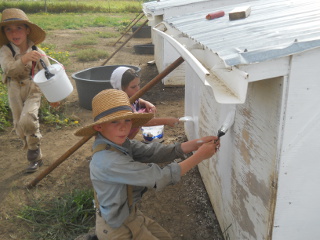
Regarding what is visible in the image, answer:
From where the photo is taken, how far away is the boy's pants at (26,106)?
3721 millimetres

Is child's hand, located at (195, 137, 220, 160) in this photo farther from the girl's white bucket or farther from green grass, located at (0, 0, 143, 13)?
green grass, located at (0, 0, 143, 13)

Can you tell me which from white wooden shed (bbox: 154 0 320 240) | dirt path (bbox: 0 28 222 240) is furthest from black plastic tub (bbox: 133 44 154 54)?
white wooden shed (bbox: 154 0 320 240)

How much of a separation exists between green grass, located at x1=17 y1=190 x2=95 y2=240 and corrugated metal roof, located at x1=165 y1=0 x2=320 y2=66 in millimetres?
1765

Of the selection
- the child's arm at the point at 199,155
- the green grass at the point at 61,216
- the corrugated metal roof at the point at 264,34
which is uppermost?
the corrugated metal roof at the point at 264,34

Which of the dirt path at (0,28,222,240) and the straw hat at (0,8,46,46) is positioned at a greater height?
the straw hat at (0,8,46,46)

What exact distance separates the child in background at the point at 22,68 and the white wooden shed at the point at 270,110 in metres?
2.08

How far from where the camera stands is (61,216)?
3.03m

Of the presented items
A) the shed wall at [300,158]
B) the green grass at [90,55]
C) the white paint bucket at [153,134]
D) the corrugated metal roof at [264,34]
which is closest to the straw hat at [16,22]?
the white paint bucket at [153,134]

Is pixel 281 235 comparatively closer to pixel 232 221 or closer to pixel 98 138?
pixel 232 221

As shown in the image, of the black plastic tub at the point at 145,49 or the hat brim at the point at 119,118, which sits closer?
the hat brim at the point at 119,118

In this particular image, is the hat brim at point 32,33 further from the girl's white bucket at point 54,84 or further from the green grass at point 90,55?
the green grass at point 90,55

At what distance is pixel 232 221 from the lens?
7.79 feet

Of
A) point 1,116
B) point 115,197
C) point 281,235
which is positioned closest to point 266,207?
point 281,235

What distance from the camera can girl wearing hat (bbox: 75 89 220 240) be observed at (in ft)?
6.40
